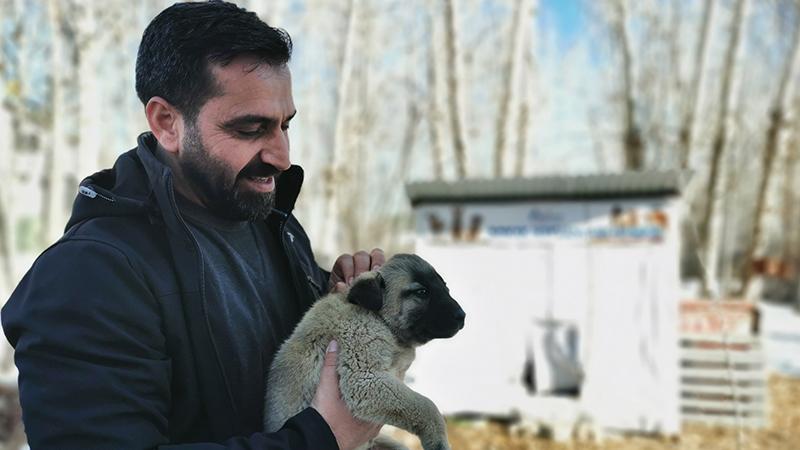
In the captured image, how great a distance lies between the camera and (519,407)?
1039 centimetres

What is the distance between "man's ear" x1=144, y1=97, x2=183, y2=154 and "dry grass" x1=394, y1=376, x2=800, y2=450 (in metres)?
8.07

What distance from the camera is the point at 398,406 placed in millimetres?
2211

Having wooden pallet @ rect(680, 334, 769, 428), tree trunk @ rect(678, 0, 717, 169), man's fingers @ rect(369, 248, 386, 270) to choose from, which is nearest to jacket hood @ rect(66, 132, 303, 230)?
man's fingers @ rect(369, 248, 386, 270)

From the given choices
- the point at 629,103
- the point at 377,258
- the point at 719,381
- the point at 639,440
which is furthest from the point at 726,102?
the point at 377,258

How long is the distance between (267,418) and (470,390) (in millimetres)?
8896

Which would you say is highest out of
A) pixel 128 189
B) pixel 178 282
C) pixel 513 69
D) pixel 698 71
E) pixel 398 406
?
pixel 698 71

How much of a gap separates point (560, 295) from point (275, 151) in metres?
8.87

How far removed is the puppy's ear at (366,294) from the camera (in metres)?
2.44

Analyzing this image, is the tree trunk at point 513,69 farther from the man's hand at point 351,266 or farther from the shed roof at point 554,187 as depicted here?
the man's hand at point 351,266

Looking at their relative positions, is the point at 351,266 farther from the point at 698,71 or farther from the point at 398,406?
the point at 698,71

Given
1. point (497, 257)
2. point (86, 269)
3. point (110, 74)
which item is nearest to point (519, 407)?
point (497, 257)

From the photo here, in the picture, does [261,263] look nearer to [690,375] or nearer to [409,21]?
[690,375]

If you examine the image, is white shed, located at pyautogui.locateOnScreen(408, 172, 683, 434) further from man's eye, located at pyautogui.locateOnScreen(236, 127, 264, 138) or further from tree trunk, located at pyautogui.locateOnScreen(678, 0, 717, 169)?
man's eye, located at pyautogui.locateOnScreen(236, 127, 264, 138)

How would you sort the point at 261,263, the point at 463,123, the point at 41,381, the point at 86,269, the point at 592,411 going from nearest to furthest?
the point at 41,381 → the point at 86,269 → the point at 261,263 → the point at 592,411 → the point at 463,123
